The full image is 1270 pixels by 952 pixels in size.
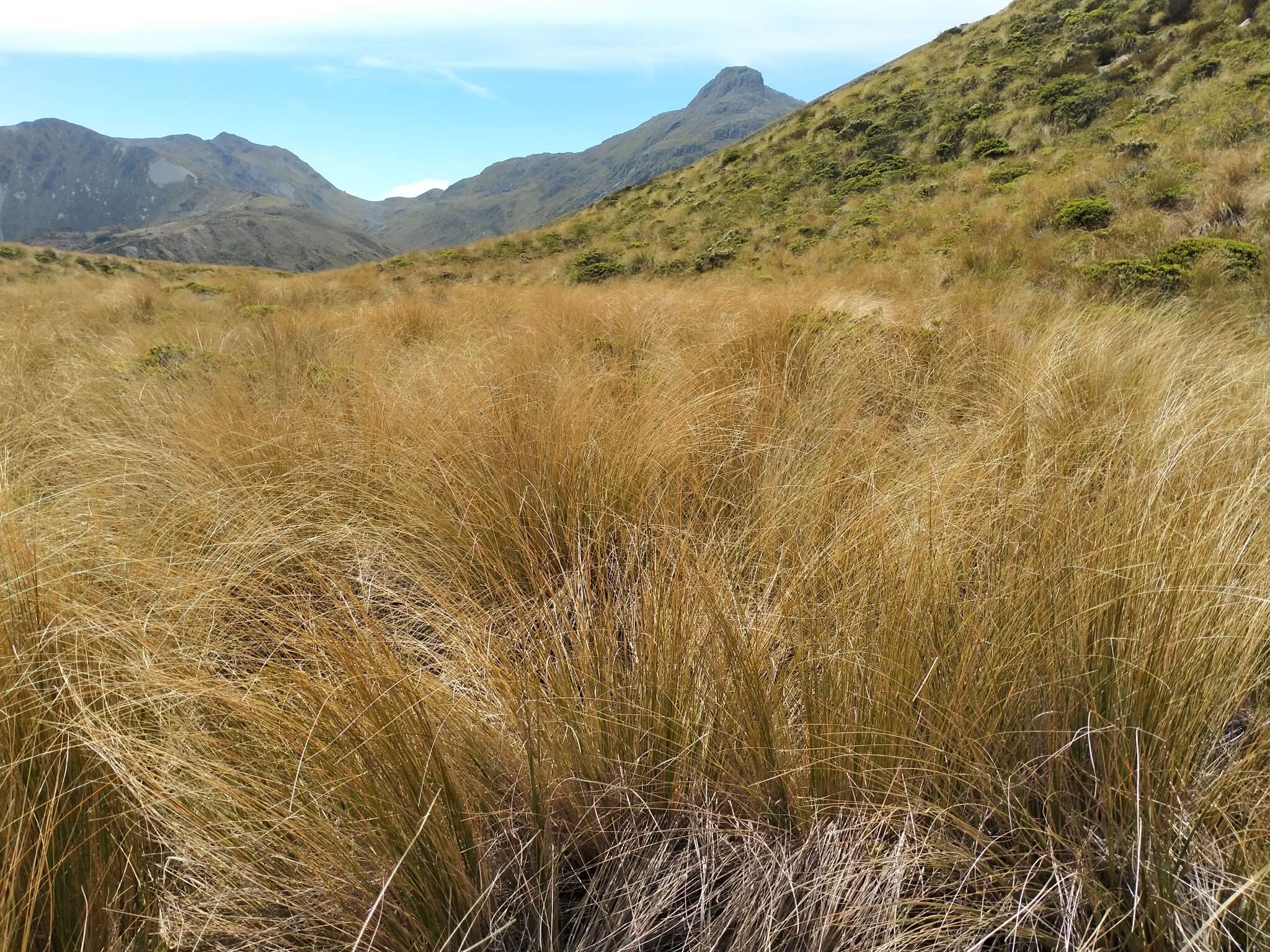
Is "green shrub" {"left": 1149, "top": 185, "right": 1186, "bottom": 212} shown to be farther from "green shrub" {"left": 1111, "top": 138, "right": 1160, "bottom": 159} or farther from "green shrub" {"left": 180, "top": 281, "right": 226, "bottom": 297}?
"green shrub" {"left": 180, "top": 281, "right": 226, "bottom": 297}

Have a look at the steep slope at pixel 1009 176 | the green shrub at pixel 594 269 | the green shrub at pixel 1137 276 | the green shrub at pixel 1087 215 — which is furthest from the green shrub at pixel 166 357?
the green shrub at pixel 594 269

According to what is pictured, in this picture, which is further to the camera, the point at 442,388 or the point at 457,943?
the point at 442,388

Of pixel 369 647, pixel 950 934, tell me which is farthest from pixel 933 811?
pixel 369 647

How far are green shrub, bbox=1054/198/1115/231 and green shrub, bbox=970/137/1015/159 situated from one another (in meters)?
5.71

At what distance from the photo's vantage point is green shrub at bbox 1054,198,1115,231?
22.7 feet

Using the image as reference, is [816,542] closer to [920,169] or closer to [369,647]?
[369,647]

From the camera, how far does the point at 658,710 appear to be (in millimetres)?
1139

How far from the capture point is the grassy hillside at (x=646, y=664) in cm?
93

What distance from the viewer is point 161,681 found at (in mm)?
1076

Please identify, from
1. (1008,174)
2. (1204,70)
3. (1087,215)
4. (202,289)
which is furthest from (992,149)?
(202,289)

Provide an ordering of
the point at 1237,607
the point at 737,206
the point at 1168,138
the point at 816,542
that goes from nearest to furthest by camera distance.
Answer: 1. the point at 1237,607
2. the point at 816,542
3. the point at 1168,138
4. the point at 737,206

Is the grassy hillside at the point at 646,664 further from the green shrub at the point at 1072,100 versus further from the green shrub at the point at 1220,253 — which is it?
the green shrub at the point at 1072,100

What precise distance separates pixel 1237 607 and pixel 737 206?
1605 cm

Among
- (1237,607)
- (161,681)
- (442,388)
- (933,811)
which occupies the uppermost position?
(442,388)
